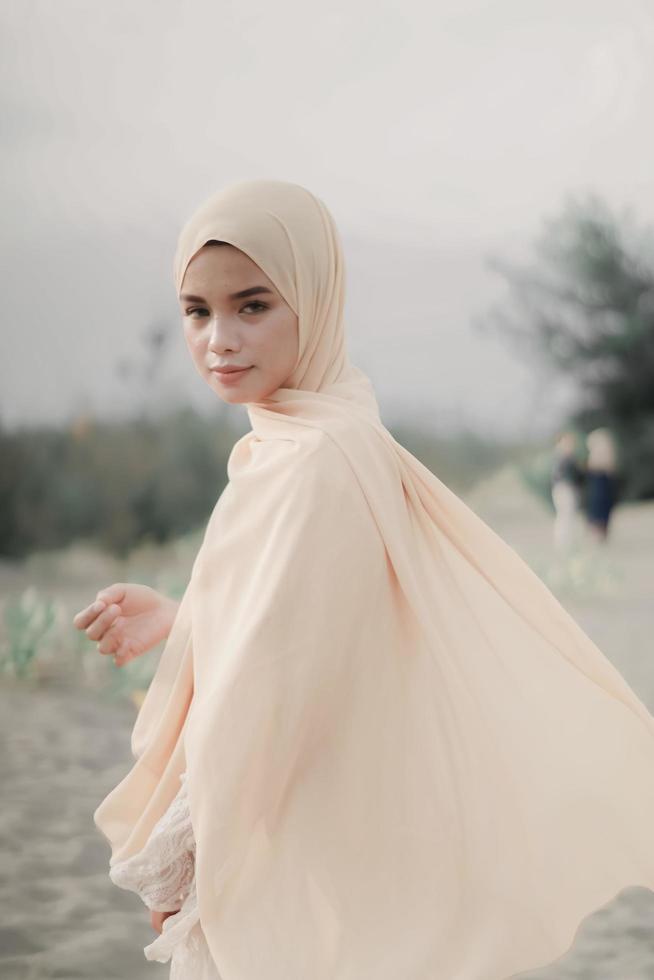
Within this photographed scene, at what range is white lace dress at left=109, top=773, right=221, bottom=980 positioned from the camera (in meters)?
0.91

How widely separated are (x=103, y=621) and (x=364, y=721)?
0.28m

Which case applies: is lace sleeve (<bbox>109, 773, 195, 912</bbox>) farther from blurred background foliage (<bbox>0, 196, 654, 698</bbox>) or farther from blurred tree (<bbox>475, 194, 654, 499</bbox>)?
blurred tree (<bbox>475, 194, 654, 499</bbox>)

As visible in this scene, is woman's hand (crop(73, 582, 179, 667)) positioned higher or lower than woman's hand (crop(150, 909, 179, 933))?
higher

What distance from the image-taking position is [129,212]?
693 cm

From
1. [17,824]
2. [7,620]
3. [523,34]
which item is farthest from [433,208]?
[17,824]

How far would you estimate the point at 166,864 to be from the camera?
0.92 m

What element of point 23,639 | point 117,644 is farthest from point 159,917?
point 23,639

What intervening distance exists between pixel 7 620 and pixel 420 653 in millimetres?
3468

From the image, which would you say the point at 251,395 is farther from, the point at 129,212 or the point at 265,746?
the point at 129,212

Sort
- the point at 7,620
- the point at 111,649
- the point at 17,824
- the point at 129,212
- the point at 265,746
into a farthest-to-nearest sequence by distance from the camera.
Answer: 1. the point at 129,212
2. the point at 7,620
3. the point at 17,824
4. the point at 111,649
5. the point at 265,746

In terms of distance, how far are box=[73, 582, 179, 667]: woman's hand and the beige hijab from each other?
9cm

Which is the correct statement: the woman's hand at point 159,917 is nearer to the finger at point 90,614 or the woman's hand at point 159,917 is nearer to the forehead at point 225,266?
the finger at point 90,614

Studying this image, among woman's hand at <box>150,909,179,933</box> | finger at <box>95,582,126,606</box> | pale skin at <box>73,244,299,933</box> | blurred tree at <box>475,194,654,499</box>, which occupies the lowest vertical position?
blurred tree at <box>475,194,654,499</box>

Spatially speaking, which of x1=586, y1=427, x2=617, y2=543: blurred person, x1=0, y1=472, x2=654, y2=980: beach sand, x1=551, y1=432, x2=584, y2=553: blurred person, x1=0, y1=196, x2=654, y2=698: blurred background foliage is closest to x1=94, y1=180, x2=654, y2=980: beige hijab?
x1=0, y1=472, x2=654, y2=980: beach sand
